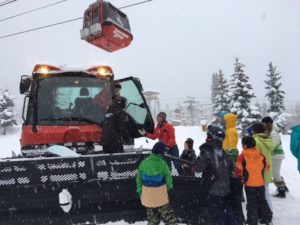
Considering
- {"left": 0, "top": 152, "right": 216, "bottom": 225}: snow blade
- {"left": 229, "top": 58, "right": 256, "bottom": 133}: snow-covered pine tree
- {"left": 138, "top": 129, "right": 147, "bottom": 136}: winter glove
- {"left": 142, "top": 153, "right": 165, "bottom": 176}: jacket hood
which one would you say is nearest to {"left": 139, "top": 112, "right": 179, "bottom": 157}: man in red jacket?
{"left": 138, "top": 129, "right": 147, "bottom": 136}: winter glove

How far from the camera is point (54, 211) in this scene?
15.6 feet

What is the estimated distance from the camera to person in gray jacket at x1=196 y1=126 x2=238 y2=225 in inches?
197

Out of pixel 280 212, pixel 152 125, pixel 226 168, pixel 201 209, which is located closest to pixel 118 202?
pixel 201 209

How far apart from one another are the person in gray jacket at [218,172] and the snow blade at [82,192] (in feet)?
0.51

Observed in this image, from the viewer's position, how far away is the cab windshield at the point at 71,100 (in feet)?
20.5

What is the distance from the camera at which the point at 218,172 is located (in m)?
5.12

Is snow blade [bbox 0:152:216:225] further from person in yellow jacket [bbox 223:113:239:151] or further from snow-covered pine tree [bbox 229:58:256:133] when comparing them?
snow-covered pine tree [bbox 229:58:256:133]

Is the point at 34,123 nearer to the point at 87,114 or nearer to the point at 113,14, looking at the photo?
the point at 87,114

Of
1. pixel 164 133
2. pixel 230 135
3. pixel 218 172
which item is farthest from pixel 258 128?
pixel 164 133

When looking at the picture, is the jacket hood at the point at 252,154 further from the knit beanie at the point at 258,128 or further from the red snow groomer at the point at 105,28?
the red snow groomer at the point at 105,28

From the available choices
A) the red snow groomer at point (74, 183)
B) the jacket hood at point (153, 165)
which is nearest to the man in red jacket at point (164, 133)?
the red snow groomer at point (74, 183)

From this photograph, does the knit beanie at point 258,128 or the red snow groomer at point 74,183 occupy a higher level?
the knit beanie at point 258,128

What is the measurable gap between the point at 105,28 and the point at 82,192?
17.1ft

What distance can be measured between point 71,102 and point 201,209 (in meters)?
2.90
